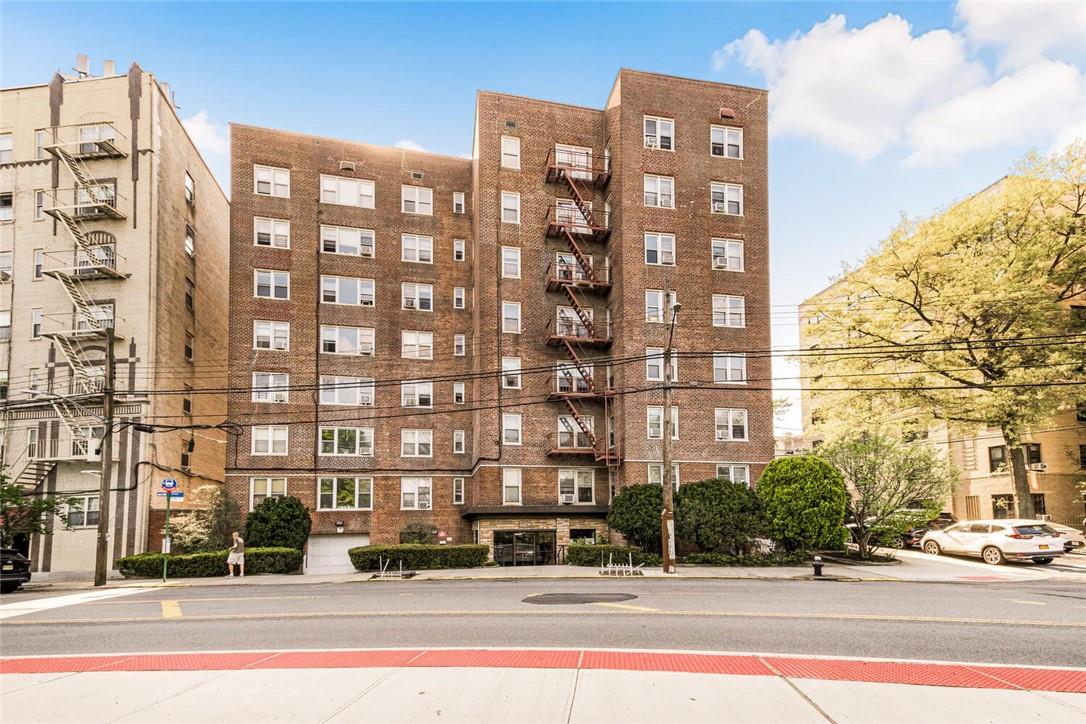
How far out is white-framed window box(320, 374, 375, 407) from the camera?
4122 centimetres

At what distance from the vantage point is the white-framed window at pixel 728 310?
39.3m

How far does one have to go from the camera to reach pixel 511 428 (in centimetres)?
3884

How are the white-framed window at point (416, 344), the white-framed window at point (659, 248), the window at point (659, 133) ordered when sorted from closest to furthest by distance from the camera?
the white-framed window at point (659, 248) → the window at point (659, 133) → the white-framed window at point (416, 344)

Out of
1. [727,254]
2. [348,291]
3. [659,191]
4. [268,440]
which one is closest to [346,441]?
[268,440]

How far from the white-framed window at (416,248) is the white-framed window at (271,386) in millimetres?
9642

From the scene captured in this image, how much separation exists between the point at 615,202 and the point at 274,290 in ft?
63.0

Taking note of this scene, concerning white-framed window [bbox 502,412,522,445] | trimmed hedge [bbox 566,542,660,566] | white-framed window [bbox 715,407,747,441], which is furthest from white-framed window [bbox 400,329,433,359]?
white-framed window [bbox 715,407,747,441]

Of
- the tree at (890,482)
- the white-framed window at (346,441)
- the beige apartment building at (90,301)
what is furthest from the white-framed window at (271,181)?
the tree at (890,482)

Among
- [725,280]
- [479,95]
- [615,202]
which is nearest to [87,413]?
[479,95]

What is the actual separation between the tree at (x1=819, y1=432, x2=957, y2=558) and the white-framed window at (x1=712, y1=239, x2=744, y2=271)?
1185 cm

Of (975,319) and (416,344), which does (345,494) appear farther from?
(975,319)

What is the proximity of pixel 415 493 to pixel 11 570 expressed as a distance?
19.0m

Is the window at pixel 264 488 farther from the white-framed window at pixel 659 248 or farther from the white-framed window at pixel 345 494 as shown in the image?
the white-framed window at pixel 659 248

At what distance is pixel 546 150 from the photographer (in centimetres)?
4103
